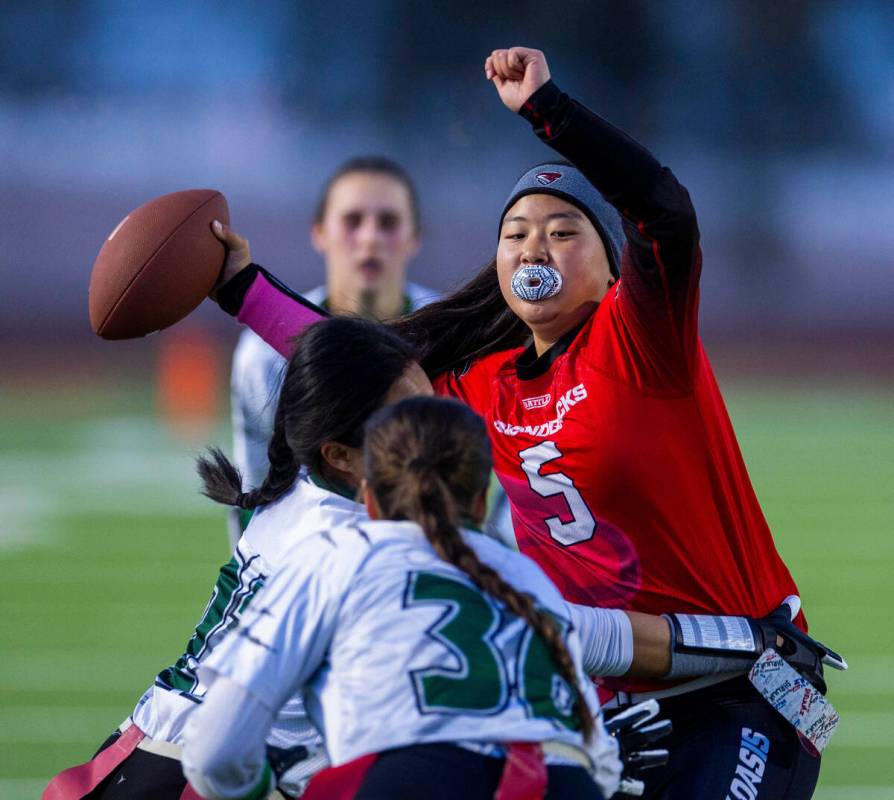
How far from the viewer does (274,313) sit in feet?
11.2

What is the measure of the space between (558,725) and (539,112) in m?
1.18

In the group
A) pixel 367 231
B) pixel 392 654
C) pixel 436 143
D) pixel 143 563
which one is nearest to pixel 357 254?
pixel 367 231

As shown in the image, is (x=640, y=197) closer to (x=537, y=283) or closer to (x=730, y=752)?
(x=537, y=283)

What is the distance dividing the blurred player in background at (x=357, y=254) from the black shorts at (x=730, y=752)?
2561 millimetres

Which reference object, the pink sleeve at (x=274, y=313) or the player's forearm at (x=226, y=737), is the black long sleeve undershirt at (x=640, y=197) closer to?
the pink sleeve at (x=274, y=313)

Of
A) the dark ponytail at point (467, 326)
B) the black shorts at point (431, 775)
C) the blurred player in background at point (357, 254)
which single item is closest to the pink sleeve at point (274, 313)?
the dark ponytail at point (467, 326)

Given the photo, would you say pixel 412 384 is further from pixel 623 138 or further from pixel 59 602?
pixel 59 602

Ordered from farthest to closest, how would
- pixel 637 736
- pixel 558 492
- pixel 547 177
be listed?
pixel 547 177 → pixel 558 492 → pixel 637 736

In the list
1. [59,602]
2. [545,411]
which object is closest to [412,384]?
[545,411]

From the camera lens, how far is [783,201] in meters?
27.2

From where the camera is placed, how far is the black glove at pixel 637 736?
254 cm

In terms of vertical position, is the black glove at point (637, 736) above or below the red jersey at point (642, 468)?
below

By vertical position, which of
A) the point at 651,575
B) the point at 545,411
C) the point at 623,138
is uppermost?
the point at 623,138

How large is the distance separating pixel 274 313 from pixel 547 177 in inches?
27.0
